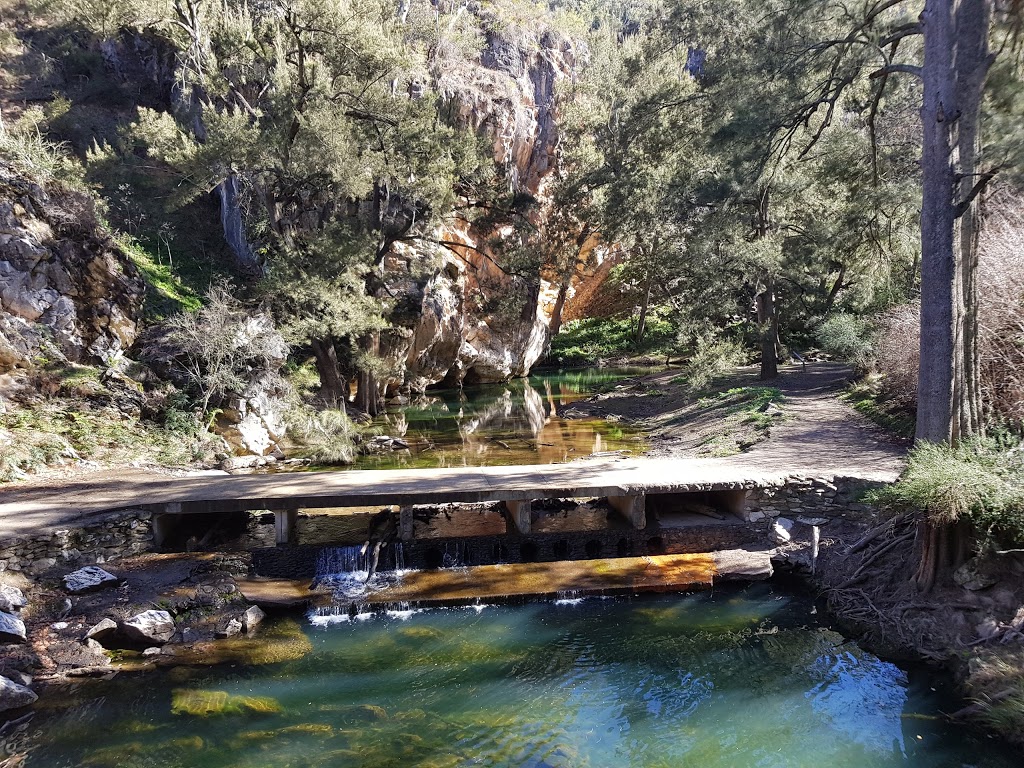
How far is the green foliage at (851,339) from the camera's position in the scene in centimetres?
1789

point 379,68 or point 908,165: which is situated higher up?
point 379,68

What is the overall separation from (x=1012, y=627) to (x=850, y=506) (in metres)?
3.71

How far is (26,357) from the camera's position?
46.1 feet

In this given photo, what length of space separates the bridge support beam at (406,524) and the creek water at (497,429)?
5.91 metres

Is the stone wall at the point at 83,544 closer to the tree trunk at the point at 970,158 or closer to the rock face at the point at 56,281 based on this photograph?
the rock face at the point at 56,281

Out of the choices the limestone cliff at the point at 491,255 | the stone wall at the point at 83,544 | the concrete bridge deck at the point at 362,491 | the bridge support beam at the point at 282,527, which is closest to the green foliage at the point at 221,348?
the concrete bridge deck at the point at 362,491

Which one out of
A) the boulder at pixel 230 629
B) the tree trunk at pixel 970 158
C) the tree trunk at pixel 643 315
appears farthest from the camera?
the tree trunk at pixel 643 315

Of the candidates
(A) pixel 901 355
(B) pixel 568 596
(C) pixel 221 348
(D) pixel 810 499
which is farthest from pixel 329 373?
(A) pixel 901 355

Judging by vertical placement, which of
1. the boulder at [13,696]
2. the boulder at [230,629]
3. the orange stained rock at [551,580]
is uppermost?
the boulder at [13,696]

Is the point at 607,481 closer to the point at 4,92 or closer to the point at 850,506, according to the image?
the point at 850,506

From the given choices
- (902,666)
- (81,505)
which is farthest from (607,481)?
(81,505)

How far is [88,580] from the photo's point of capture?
8.89 metres

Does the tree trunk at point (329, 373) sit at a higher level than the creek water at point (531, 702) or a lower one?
higher

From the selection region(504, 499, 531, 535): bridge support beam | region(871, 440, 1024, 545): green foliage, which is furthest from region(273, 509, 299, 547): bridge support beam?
region(871, 440, 1024, 545): green foliage
